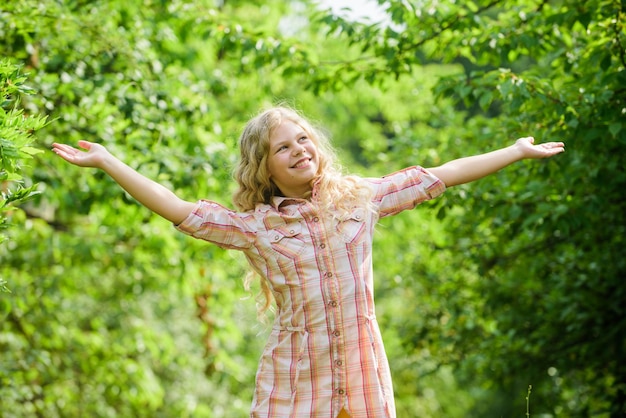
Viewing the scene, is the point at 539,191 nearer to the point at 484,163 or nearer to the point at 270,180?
the point at 484,163

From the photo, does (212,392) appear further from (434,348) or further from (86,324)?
(434,348)

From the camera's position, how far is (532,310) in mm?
5270

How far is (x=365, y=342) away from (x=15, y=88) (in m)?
1.28

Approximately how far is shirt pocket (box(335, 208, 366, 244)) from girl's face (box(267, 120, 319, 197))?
20cm

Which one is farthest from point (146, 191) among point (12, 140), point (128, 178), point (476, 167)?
point (476, 167)

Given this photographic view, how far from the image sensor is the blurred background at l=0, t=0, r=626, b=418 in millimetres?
3631

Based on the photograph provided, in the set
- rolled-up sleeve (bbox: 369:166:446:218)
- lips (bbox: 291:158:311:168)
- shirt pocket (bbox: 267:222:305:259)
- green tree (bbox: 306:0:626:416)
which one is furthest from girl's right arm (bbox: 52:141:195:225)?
green tree (bbox: 306:0:626:416)

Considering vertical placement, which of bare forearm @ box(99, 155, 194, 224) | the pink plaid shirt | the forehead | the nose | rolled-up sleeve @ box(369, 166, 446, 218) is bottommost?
the pink plaid shirt

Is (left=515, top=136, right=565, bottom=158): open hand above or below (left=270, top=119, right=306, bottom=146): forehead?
above

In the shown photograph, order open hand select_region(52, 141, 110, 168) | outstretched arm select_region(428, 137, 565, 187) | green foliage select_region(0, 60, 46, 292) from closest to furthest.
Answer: green foliage select_region(0, 60, 46, 292)
open hand select_region(52, 141, 110, 168)
outstretched arm select_region(428, 137, 565, 187)

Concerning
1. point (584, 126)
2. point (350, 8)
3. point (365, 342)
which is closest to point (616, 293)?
point (584, 126)

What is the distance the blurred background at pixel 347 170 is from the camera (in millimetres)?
3631

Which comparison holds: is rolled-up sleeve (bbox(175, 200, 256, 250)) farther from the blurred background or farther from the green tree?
the green tree

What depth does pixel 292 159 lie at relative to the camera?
101 inches
